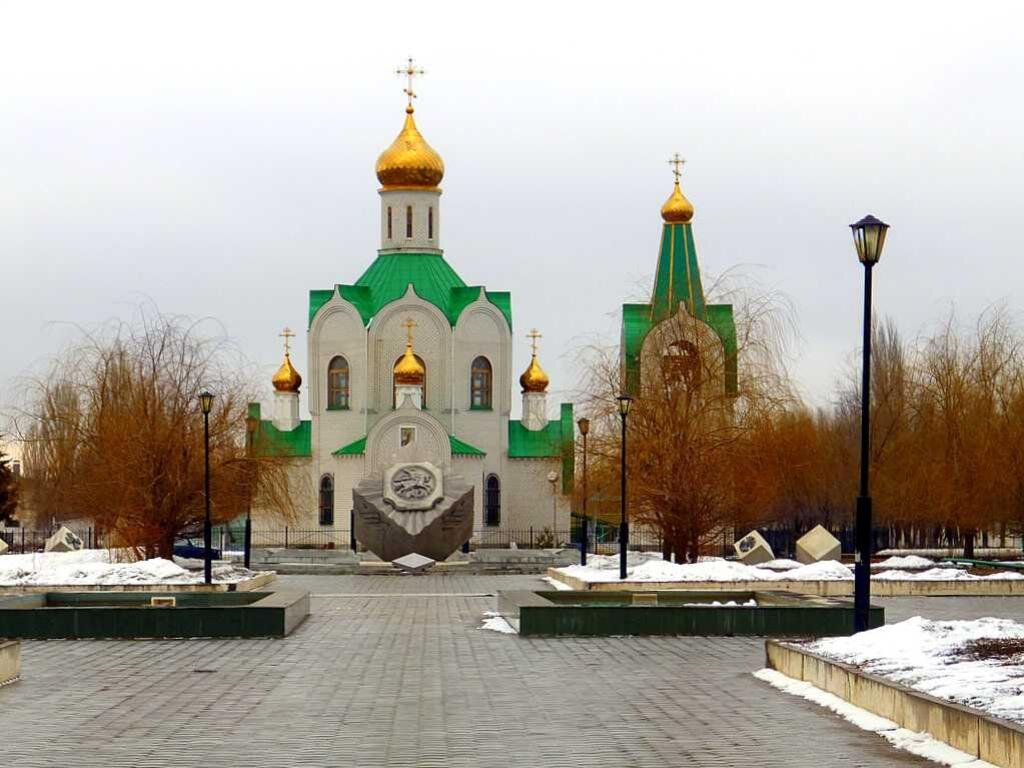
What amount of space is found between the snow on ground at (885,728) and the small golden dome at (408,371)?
1751 inches

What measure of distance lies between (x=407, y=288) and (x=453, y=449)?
5.90 meters

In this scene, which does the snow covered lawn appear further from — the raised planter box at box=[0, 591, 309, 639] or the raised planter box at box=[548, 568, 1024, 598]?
the raised planter box at box=[0, 591, 309, 639]

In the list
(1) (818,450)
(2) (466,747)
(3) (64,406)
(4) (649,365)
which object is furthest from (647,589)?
(1) (818,450)

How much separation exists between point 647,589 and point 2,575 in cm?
1215

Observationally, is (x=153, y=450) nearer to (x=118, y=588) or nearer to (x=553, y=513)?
(x=118, y=588)

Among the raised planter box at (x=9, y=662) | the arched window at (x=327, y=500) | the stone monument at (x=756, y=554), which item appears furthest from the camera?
the arched window at (x=327, y=500)

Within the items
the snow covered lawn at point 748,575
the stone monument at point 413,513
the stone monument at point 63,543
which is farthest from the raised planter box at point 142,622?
the stone monument at point 63,543

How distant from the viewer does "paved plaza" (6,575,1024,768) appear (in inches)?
426

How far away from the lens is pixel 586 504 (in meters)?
39.8

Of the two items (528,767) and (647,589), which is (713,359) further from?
(528,767)

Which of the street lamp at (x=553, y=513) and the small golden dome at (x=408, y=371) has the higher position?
the small golden dome at (x=408, y=371)

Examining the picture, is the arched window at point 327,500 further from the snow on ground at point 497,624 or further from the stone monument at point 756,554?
the snow on ground at point 497,624

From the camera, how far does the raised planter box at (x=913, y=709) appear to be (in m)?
9.52

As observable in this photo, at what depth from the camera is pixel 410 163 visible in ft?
202
